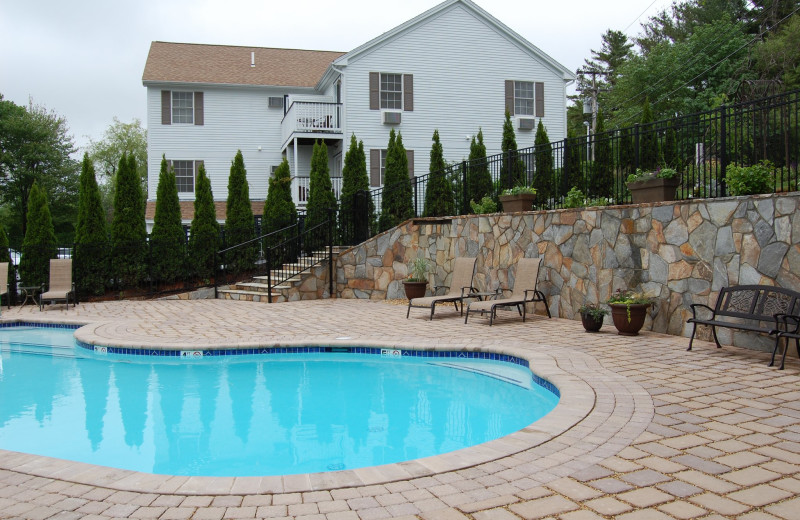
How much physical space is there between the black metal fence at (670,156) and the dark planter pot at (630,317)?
1829mm

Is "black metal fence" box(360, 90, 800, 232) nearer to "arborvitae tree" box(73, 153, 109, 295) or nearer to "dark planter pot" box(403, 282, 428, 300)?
"dark planter pot" box(403, 282, 428, 300)

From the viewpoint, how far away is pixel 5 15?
42.4ft

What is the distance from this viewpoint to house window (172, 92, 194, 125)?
23.3 m

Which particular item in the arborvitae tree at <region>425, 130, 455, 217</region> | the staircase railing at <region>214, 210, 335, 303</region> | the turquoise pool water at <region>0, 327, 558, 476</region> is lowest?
the turquoise pool water at <region>0, 327, 558, 476</region>

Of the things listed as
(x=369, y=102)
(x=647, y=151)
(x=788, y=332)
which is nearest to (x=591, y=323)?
(x=788, y=332)

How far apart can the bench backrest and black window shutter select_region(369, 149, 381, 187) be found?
1605 cm

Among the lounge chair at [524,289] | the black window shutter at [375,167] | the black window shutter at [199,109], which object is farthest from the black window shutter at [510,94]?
the lounge chair at [524,289]

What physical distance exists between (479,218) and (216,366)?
637cm

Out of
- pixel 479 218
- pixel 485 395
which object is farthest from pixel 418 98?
pixel 485 395

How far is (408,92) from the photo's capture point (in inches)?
892

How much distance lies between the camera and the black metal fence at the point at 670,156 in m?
7.75

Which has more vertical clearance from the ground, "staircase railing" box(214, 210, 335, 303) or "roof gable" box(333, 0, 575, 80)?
"roof gable" box(333, 0, 575, 80)

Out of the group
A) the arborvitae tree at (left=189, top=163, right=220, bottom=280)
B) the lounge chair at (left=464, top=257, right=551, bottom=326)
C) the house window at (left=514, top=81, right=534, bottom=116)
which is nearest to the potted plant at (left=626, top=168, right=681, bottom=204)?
the lounge chair at (left=464, top=257, right=551, bottom=326)

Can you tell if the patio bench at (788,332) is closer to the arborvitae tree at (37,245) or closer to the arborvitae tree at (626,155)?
the arborvitae tree at (626,155)
